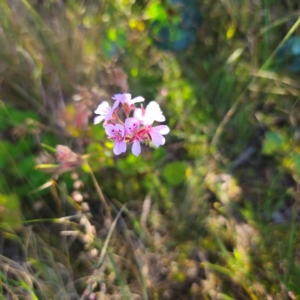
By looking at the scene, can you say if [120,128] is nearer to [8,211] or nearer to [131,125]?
[131,125]

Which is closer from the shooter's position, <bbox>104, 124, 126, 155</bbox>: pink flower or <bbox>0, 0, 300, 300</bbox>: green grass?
<bbox>104, 124, 126, 155</bbox>: pink flower

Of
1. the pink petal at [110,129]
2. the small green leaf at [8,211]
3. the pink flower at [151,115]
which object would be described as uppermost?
the pink flower at [151,115]

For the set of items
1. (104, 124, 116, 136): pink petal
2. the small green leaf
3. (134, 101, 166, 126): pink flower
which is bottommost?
the small green leaf

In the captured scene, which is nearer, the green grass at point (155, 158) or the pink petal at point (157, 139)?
the pink petal at point (157, 139)

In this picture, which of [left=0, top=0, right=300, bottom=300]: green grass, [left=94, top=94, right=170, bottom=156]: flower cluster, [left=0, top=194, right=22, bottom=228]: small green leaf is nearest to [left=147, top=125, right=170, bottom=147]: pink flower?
[left=94, top=94, right=170, bottom=156]: flower cluster

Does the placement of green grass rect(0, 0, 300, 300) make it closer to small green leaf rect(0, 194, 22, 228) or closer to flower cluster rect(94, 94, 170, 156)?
small green leaf rect(0, 194, 22, 228)

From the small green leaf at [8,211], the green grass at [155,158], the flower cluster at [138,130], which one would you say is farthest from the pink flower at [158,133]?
→ the small green leaf at [8,211]

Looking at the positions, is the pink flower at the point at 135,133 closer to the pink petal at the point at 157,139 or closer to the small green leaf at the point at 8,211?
the pink petal at the point at 157,139
